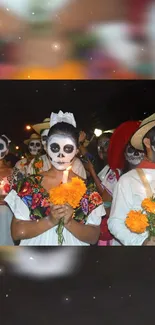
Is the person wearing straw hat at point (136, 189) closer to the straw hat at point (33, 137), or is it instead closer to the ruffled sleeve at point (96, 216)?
the ruffled sleeve at point (96, 216)

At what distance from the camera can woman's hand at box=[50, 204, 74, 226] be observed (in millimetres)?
4031

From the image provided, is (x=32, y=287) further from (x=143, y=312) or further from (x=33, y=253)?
(x=143, y=312)

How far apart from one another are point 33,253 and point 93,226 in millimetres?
318

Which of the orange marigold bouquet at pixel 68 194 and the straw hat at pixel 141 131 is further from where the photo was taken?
the straw hat at pixel 141 131

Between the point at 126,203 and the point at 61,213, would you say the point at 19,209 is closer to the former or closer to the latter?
the point at 61,213

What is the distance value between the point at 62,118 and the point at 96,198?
42 cm

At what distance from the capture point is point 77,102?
409 centimetres

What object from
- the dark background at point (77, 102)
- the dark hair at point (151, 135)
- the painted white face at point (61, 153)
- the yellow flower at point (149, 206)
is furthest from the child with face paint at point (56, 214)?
the dark hair at point (151, 135)

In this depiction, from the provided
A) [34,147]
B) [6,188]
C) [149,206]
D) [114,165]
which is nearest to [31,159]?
[34,147]

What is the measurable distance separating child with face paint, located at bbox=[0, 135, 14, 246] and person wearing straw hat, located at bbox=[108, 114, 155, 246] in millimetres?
495

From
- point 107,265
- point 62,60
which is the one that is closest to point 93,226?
point 107,265

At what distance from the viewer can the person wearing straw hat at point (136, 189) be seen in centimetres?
407

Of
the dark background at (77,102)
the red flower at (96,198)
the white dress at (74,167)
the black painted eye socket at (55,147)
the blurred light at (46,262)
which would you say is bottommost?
the blurred light at (46,262)

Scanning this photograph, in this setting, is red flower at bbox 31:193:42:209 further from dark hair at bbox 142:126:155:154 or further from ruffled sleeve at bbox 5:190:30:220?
dark hair at bbox 142:126:155:154
